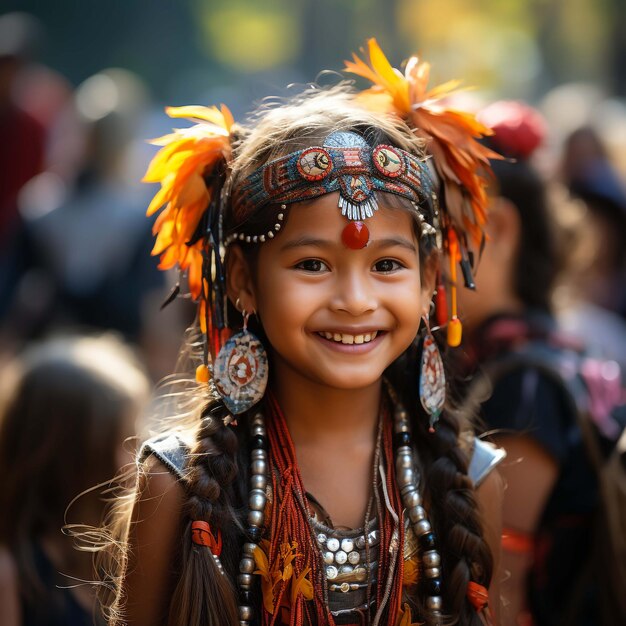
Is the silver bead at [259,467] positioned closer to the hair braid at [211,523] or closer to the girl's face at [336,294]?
the hair braid at [211,523]

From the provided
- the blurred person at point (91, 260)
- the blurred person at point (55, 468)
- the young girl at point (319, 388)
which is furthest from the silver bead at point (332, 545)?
the blurred person at point (91, 260)

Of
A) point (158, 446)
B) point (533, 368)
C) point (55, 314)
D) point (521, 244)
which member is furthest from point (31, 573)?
point (55, 314)

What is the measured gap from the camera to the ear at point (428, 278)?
2.64m

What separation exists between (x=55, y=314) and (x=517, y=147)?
274 cm

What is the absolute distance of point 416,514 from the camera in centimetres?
257

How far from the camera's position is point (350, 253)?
7.88 feet

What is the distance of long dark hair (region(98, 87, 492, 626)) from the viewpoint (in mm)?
2391

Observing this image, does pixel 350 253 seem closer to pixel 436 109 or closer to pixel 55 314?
pixel 436 109

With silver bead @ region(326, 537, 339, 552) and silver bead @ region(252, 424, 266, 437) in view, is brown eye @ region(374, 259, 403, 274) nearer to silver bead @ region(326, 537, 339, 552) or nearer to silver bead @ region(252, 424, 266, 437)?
silver bead @ region(252, 424, 266, 437)

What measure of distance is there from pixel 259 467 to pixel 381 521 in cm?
34

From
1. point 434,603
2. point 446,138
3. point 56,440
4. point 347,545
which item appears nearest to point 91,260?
point 56,440

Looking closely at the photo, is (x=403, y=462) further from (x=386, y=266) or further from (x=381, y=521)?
(x=386, y=266)

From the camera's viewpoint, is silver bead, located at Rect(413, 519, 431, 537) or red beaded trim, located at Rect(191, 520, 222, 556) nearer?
red beaded trim, located at Rect(191, 520, 222, 556)

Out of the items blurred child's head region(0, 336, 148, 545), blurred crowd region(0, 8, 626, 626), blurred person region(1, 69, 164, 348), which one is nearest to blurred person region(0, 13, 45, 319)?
blurred person region(1, 69, 164, 348)
